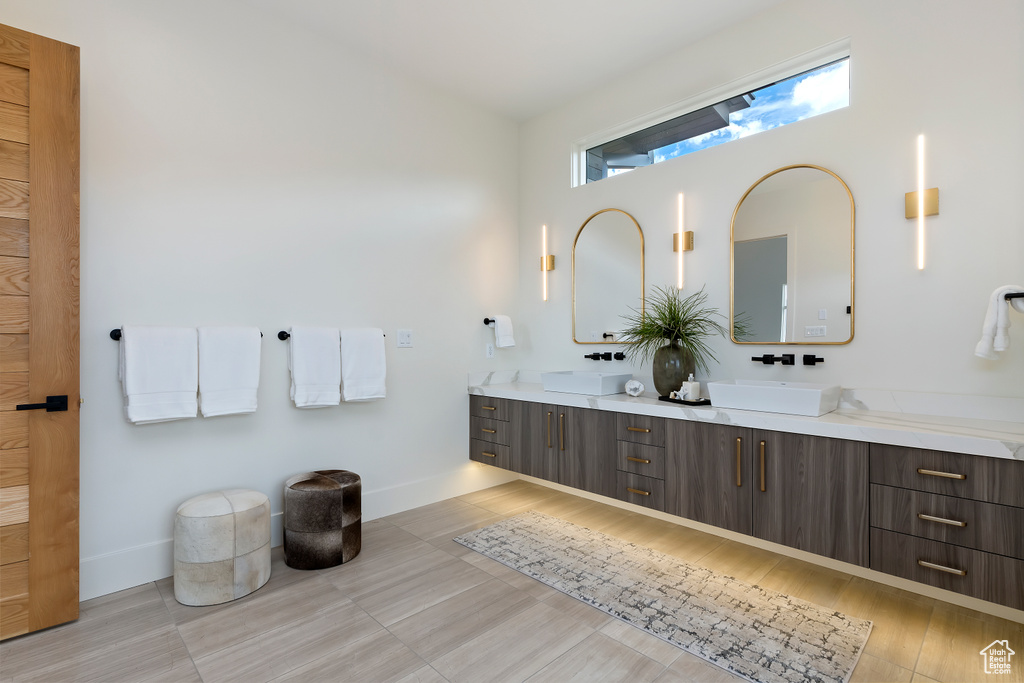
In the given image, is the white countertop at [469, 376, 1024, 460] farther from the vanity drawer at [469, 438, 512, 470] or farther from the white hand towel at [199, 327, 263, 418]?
the white hand towel at [199, 327, 263, 418]

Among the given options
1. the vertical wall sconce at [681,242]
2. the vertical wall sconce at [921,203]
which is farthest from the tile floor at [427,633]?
the vertical wall sconce at [681,242]

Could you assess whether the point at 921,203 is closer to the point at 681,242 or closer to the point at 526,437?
the point at 681,242

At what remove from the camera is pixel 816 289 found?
261 cm

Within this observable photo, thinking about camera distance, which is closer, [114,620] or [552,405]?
[114,620]

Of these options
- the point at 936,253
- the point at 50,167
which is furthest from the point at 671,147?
the point at 50,167

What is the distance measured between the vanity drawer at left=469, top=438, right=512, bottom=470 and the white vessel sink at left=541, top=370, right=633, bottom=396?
577 millimetres

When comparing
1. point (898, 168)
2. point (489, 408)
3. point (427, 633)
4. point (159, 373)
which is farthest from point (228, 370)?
point (898, 168)

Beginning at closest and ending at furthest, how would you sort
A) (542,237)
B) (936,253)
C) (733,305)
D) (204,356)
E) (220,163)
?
1. (936,253)
2. (204,356)
3. (220,163)
4. (733,305)
5. (542,237)

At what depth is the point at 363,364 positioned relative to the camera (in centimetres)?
307

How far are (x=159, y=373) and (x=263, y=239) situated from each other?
2.85ft

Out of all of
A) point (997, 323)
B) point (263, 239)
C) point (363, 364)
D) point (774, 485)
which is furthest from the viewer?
point (363, 364)

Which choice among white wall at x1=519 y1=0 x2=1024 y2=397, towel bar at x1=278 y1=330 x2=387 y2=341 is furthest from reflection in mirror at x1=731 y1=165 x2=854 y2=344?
towel bar at x1=278 y1=330 x2=387 y2=341

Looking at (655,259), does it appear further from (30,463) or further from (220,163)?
(30,463)

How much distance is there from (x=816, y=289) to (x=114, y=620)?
3.52 meters
